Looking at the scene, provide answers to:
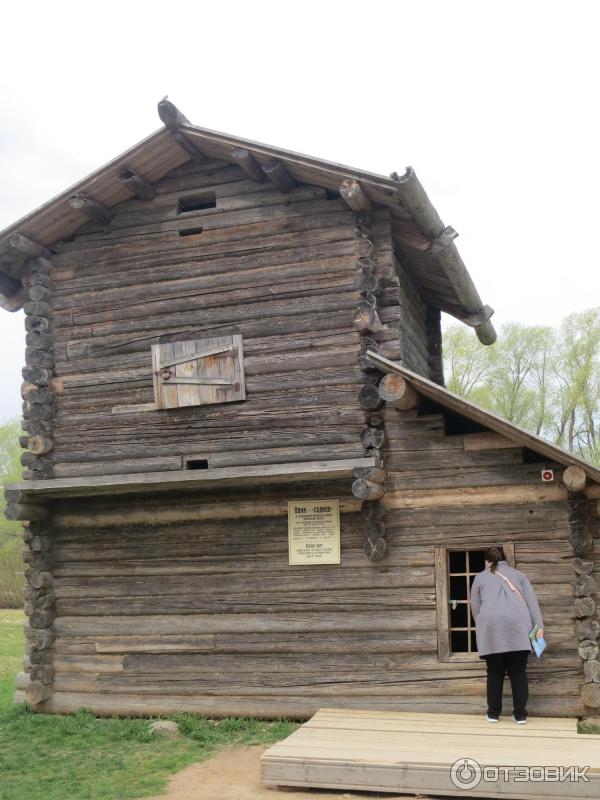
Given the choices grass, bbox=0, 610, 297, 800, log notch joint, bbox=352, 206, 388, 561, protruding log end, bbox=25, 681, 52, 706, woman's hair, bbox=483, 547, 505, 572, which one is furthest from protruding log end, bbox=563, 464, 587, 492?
protruding log end, bbox=25, 681, 52, 706

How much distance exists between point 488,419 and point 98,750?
18.6 feet

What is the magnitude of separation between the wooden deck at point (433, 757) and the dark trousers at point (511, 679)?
182 mm

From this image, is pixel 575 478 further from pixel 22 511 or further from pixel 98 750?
pixel 22 511

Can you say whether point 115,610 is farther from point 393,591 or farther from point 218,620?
point 393,591

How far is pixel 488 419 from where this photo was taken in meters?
9.73

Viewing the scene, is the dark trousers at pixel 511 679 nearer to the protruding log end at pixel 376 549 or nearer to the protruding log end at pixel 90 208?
the protruding log end at pixel 376 549

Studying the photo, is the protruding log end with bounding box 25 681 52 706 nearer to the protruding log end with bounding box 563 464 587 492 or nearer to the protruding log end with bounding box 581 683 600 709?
the protruding log end with bounding box 581 683 600 709

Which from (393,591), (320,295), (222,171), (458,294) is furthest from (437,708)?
(222,171)

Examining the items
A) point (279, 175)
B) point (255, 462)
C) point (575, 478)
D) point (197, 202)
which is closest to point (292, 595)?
point (255, 462)

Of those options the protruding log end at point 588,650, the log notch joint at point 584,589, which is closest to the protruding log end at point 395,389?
the log notch joint at point 584,589

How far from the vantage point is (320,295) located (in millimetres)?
11141

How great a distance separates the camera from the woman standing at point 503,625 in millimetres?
9180

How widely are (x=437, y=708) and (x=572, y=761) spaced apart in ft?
8.74
